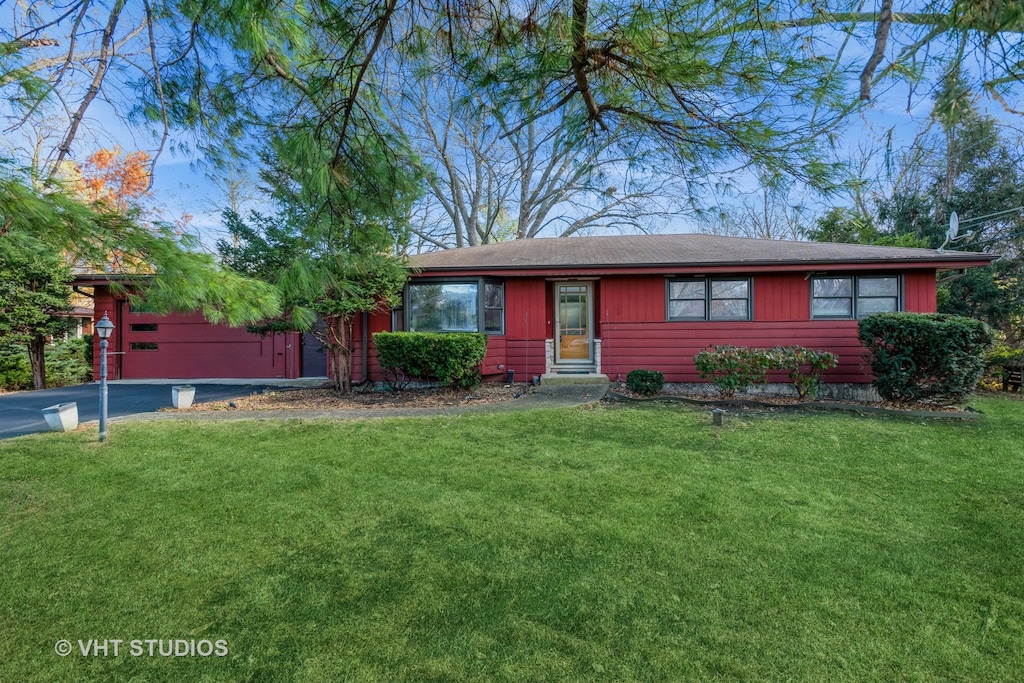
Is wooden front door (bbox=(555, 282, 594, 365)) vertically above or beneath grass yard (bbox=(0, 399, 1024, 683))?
above

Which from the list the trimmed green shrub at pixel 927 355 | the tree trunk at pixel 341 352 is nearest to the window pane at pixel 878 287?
the trimmed green shrub at pixel 927 355

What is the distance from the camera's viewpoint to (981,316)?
12.1 metres

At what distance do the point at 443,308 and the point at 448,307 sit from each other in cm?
12

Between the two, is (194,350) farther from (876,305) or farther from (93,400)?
(876,305)

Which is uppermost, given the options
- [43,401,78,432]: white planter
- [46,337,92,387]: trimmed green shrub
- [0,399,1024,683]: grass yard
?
[46,337,92,387]: trimmed green shrub

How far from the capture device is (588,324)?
10.1m

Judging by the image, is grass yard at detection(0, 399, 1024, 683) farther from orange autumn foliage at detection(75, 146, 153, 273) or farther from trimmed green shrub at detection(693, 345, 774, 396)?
trimmed green shrub at detection(693, 345, 774, 396)

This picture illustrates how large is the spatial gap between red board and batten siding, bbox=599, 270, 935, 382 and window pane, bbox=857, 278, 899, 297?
0.21 m

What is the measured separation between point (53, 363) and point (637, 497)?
16.1m

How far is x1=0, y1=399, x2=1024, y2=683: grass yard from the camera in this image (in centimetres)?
176

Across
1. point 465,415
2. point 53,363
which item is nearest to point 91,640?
point 465,415

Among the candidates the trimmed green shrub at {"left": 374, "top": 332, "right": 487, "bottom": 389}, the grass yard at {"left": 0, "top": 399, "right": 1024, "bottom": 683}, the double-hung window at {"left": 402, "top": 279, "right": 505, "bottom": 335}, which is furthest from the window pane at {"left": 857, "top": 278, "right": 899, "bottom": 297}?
the trimmed green shrub at {"left": 374, "top": 332, "right": 487, "bottom": 389}

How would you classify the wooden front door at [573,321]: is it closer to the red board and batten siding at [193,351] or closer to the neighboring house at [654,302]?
the neighboring house at [654,302]

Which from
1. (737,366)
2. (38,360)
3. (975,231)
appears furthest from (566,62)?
(975,231)
